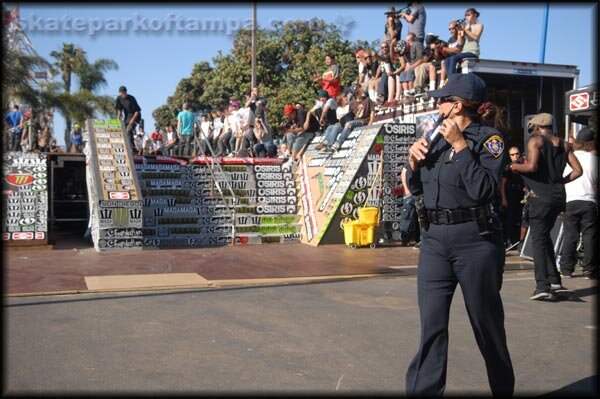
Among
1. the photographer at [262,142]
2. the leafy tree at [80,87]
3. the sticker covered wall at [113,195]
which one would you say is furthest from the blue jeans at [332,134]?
the leafy tree at [80,87]

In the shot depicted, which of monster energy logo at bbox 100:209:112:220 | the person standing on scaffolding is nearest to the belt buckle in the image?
monster energy logo at bbox 100:209:112:220

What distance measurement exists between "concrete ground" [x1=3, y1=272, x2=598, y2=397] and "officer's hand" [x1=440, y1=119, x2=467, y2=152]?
1.82m

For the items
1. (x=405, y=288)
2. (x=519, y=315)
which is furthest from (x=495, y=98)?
(x=519, y=315)

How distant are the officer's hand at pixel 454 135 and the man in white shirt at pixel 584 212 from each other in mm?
5868

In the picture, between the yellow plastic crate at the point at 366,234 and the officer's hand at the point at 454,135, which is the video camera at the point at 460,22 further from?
the officer's hand at the point at 454,135

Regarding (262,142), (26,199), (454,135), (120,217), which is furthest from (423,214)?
(262,142)

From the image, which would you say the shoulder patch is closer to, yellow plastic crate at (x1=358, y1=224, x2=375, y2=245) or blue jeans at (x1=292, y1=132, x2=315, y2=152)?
yellow plastic crate at (x1=358, y1=224, x2=375, y2=245)

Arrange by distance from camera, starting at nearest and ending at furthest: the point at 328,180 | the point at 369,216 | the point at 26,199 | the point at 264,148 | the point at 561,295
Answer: the point at 561,295 → the point at 26,199 → the point at 369,216 → the point at 328,180 → the point at 264,148

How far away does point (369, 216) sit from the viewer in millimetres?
13977

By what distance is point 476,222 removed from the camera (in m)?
3.98

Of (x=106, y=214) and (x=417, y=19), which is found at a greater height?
(x=417, y=19)

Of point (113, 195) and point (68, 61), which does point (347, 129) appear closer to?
point (113, 195)

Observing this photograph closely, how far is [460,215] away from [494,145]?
0.49m

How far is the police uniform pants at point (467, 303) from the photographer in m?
3.94
